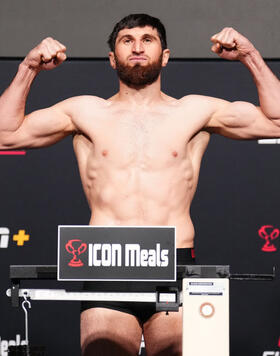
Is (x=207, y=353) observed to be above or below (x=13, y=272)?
below

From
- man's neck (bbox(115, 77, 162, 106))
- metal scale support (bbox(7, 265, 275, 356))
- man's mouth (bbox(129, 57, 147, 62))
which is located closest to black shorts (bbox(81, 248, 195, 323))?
metal scale support (bbox(7, 265, 275, 356))

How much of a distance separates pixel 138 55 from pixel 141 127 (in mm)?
264

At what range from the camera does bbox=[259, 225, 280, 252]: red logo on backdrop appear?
4.20 meters

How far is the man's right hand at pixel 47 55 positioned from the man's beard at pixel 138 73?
0.24 m

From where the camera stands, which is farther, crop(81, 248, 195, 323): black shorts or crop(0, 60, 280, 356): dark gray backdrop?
crop(0, 60, 280, 356): dark gray backdrop

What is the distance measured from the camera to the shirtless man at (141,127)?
2867 millimetres

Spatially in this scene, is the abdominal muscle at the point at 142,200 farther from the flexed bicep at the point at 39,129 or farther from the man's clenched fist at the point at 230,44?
the man's clenched fist at the point at 230,44

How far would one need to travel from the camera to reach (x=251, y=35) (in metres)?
4.32

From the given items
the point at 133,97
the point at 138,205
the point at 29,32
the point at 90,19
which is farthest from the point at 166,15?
the point at 138,205

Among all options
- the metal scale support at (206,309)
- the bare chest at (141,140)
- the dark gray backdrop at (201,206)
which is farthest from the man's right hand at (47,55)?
the dark gray backdrop at (201,206)

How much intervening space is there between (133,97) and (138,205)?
1.43 ft

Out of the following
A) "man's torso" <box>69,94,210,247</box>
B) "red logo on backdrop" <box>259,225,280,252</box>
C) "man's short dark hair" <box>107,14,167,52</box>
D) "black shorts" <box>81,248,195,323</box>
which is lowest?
"black shorts" <box>81,248,195,323</box>

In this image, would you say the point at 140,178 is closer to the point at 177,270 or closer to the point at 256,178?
the point at 177,270

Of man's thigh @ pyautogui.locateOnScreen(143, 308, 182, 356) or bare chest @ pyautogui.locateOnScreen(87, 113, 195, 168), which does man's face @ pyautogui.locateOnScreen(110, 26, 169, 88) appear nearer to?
bare chest @ pyautogui.locateOnScreen(87, 113, 195, 168)
